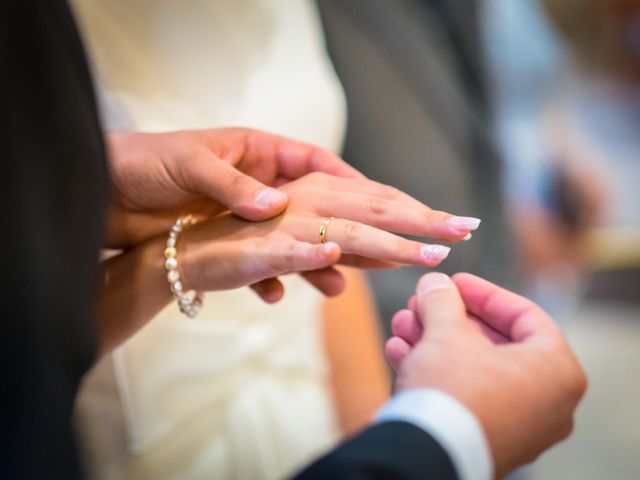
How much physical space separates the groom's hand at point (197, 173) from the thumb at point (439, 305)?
0.32 feet

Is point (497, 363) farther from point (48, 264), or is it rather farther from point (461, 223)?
point (48, 264)

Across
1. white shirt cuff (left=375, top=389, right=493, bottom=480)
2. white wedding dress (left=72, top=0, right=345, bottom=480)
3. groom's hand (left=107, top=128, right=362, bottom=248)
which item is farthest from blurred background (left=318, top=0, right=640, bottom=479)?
white shirt cuff (left=375, top=389, right=493, bottom=480)

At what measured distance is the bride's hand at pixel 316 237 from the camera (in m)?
0.39

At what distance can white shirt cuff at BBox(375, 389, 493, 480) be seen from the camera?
319mm

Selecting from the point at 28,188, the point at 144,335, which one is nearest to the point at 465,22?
the point at 144,335

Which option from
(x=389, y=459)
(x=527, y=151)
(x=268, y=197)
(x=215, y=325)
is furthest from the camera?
(x=527, y=151)

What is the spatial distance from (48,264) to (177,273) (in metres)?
0.13

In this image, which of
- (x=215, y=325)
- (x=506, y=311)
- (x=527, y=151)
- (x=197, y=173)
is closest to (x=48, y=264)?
(x=197, y=173)

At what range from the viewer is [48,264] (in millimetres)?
332

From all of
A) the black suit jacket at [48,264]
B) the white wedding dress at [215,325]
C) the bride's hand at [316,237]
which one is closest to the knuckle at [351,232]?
the bride's hand at [316,237]

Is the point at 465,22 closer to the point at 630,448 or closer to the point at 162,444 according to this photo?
the point at 630,448

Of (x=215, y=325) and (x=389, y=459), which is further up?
(x=389, y=459)

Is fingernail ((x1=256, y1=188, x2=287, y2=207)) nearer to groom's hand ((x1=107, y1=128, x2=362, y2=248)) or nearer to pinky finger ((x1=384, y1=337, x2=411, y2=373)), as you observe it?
groom's hand ((x1=107, y1=128, x2=362, y2=248))

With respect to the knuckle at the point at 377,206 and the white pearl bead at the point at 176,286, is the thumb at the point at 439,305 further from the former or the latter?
the white pearl bead at the point at 176,286
